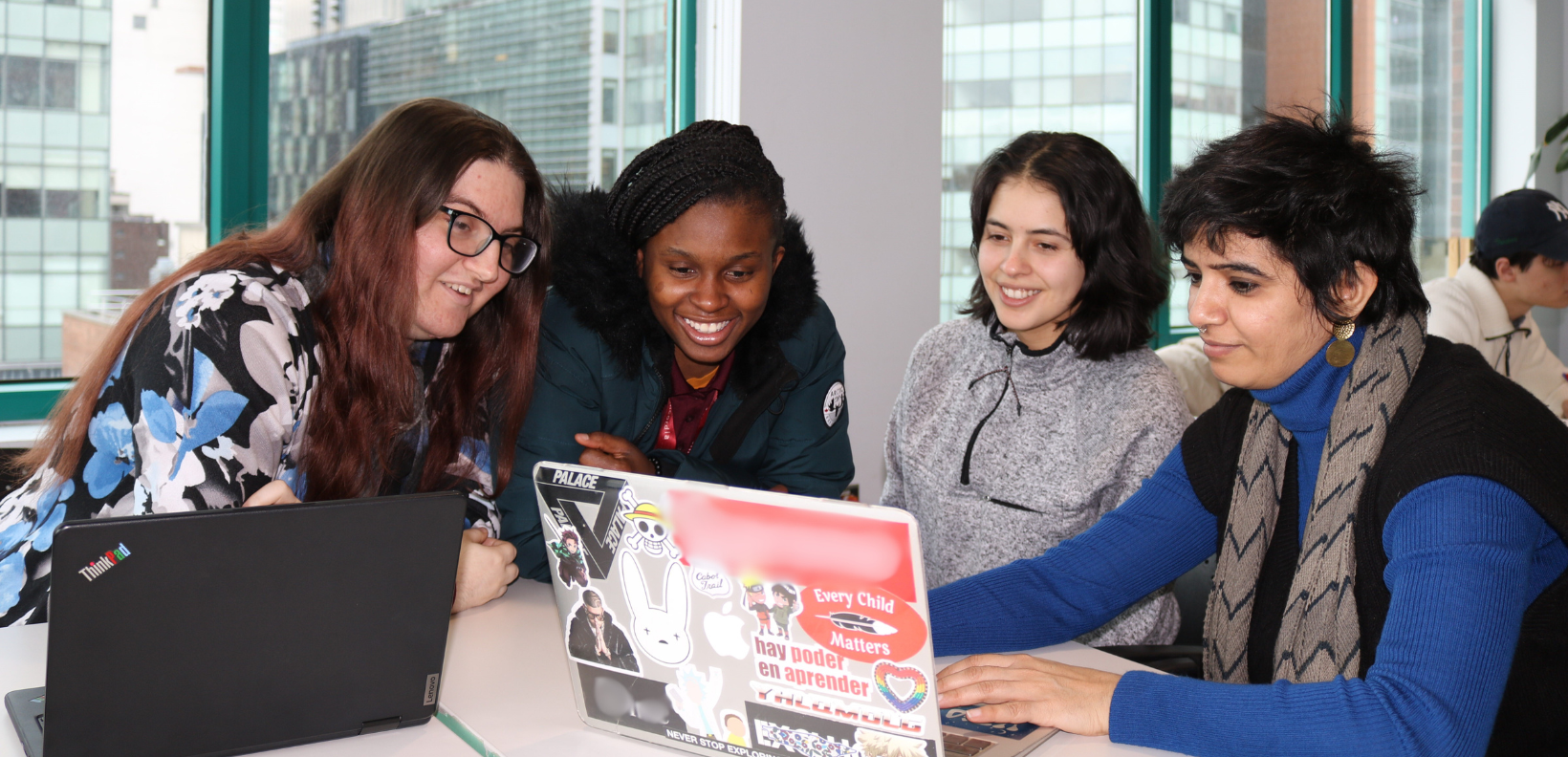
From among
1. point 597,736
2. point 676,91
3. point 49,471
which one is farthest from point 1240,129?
point 676,91

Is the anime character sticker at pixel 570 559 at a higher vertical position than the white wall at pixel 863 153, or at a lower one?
lower

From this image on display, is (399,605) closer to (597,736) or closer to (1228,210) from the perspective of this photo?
(597,736)

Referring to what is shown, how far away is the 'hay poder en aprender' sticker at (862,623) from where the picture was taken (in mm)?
835

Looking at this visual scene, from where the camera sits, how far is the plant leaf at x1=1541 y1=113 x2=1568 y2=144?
223 inches

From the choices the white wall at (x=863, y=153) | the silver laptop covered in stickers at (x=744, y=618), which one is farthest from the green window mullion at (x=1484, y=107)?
the silver laptop covered in stickers at (x=744, y=618)

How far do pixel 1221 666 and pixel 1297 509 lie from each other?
8.7 inches

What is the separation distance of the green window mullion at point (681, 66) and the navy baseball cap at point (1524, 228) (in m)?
2.81

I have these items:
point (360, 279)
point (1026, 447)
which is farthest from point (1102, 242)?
point (360, 279)

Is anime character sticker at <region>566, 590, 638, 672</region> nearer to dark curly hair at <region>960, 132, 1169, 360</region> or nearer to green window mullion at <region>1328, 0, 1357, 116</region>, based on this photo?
dark curly hair at <region>960, 132, 1169, 360</region>

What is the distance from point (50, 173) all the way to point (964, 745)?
2433 mm

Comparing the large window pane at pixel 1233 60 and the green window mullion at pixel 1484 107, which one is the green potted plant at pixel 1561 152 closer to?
the green window mullion at pixel 1484 107

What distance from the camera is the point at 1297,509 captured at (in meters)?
1.37

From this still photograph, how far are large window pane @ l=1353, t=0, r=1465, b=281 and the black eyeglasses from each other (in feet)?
17.2

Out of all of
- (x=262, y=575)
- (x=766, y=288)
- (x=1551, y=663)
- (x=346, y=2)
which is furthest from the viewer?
(x=346, y=2)
